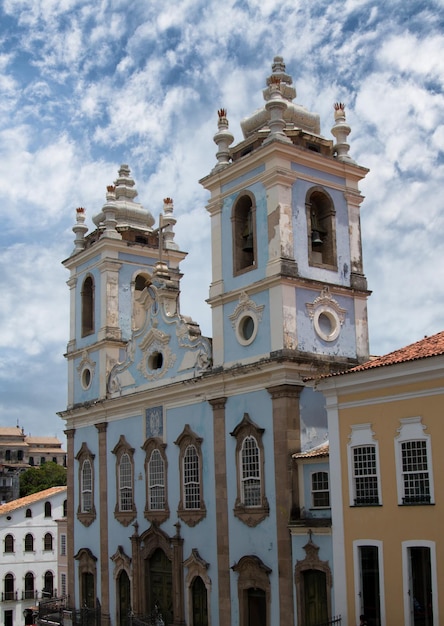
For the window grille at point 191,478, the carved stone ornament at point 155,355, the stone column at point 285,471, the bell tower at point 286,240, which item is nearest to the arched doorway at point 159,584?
the window grille at point 191,478

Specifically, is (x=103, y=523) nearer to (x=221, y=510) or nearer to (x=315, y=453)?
(x=221, y=510)

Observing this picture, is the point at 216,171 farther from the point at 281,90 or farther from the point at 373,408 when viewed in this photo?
the point at 373,408

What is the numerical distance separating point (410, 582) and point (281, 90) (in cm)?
1603

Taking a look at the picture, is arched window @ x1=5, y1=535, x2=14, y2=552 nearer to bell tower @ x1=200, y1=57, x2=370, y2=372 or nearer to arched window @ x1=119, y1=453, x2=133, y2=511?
arched window @ x1=119, y1=453, x2=133, y2=511

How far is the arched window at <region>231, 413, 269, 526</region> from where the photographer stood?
24344mm

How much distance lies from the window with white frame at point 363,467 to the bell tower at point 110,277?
13.5 meters

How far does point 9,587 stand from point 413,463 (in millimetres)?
42344

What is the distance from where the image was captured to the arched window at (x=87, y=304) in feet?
117

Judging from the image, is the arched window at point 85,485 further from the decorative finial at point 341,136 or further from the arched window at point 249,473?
the decorative finial at point 341,136

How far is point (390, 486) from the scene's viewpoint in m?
19.5

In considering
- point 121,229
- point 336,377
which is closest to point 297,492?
point 336,377

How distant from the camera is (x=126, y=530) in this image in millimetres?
30828

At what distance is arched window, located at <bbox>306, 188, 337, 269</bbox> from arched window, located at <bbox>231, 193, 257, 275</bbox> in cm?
186

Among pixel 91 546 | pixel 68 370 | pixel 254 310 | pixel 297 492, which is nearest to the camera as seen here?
pixel 297 492
